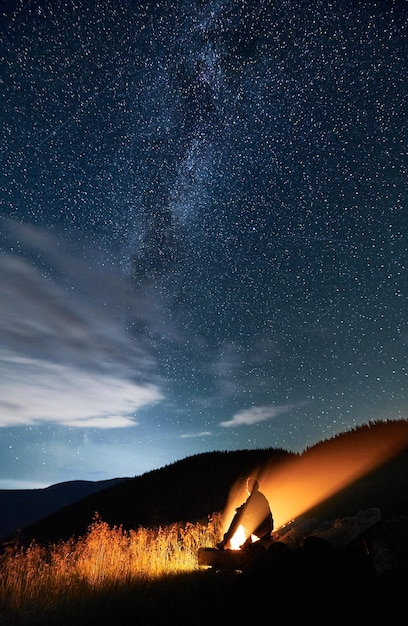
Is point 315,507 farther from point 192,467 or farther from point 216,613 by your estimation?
point 192,467

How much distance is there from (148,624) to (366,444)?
12.6 metres

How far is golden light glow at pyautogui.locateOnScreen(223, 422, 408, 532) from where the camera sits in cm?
1197

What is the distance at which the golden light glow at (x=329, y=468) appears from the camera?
12.0m

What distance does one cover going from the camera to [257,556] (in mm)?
5742

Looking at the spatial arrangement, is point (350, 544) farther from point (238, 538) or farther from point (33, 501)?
point (33, 501)

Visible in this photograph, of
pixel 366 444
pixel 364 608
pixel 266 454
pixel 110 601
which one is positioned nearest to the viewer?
pixel 364 608

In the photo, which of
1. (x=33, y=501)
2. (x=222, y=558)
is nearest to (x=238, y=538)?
(x=222, y=558)

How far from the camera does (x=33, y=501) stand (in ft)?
274

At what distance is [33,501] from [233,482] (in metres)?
77.1

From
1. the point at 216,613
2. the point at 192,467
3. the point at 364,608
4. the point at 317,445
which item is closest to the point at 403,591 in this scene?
the point at 364,608

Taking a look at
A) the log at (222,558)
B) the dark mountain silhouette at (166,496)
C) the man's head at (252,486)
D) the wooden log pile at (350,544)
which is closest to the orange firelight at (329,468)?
the man's head at (252,486)

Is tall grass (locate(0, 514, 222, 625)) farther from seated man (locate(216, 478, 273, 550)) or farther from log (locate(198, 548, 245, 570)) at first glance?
seated man (locate(216, 478, 273, 550))

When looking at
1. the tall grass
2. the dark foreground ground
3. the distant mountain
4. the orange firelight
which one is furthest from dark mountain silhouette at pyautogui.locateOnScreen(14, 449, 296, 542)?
the distant mountain

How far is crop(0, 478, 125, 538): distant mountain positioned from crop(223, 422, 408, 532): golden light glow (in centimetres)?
6550
